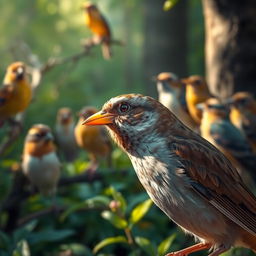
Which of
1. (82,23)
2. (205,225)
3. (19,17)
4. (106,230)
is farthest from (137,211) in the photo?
(82,23)

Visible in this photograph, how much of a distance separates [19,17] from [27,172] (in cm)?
1152

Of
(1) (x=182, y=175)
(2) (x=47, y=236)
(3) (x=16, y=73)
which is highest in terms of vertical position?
(3) (x=16, y=73)

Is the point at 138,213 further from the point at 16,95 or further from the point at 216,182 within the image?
the point at 16,95

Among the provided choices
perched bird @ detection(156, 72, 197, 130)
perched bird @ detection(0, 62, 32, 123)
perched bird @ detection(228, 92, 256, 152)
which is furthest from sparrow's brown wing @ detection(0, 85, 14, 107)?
perched bird @ detection(228, 92, 256, 152)

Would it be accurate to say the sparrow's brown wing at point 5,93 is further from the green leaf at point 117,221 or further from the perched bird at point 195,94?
the green leaf at point 117,221

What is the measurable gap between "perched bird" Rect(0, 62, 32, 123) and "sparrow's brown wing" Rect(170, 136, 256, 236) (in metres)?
3.78

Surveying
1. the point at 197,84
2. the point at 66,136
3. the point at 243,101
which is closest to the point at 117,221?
the point at 243,101

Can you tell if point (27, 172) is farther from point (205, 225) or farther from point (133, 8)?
point (133, 8)

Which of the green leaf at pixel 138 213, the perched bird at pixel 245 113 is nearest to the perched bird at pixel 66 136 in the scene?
the perched bird at pixel 245 113

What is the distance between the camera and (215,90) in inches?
320

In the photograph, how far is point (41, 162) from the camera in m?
7.45

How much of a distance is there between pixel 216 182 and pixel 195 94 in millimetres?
3916

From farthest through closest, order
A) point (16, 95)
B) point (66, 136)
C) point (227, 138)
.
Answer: point (66, 136) → point (16, 95) → point (227, 138)

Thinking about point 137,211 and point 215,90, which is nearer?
point 137,211
